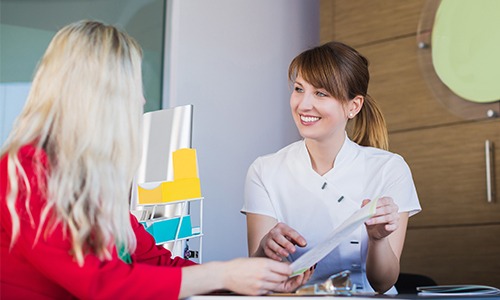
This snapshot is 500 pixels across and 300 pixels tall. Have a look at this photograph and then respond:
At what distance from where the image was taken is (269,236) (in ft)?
5.77

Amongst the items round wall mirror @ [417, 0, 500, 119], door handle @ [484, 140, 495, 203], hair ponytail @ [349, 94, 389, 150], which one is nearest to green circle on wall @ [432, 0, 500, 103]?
round wall mirror @ [417, 0, 500, 119]

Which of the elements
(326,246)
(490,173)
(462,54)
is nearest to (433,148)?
(490,173)

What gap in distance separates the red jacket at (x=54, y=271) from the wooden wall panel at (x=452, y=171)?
7.12 feet

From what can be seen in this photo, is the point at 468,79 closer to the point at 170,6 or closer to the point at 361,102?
the point at 361,102

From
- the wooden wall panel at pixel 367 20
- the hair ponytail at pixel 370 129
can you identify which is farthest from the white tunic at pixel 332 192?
the wooden wall panel at pixel 367 20

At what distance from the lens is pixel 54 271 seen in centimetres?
107

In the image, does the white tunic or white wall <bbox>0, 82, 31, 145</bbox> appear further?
white wall <bbox>0, 82, 31, 145</bbox>

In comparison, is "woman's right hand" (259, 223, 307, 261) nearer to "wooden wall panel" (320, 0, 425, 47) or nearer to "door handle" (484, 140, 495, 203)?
"door handle" (484, 140, 495, 203)

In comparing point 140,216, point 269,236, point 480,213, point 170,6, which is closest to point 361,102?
point 269,236

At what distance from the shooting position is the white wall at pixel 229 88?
3.64 metres

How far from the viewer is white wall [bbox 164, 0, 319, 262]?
3.64 meters

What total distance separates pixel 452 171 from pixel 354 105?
1113mm

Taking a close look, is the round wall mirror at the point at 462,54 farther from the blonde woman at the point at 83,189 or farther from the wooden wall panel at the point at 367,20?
the blonde woman at the point at 83,189

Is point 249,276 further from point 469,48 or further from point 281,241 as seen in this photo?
point 469,48
